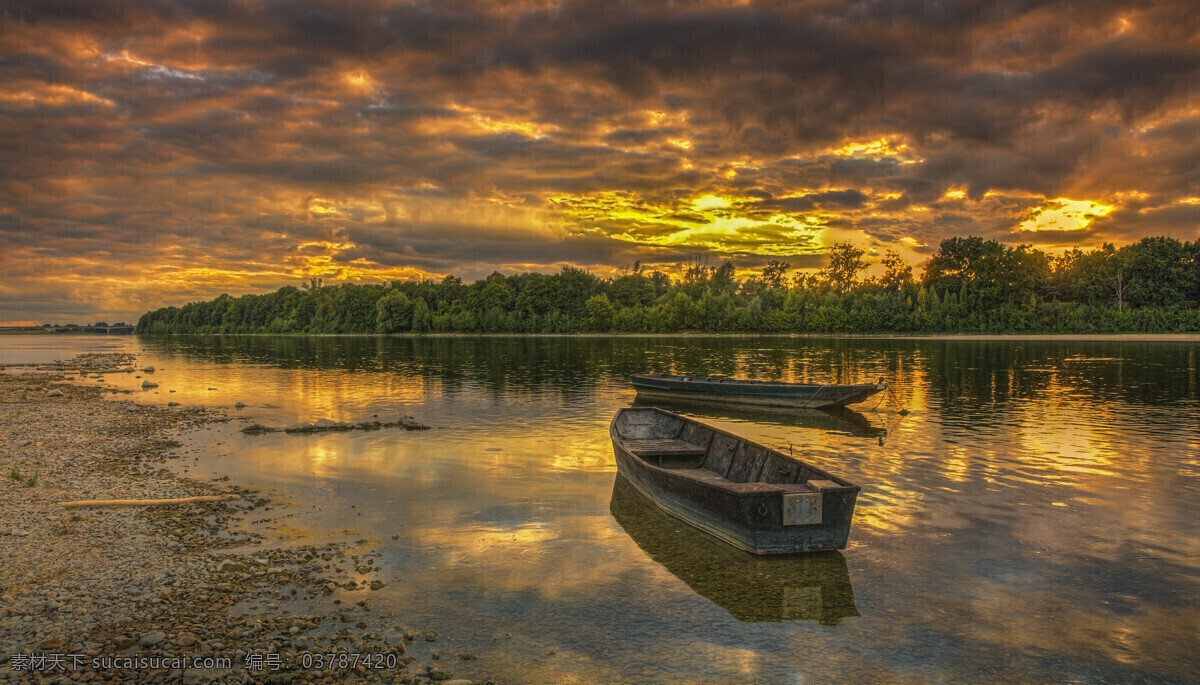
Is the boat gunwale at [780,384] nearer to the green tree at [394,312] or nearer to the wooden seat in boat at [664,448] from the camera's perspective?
the wooden seat in boat at [664,448]

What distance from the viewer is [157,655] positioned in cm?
A: 811

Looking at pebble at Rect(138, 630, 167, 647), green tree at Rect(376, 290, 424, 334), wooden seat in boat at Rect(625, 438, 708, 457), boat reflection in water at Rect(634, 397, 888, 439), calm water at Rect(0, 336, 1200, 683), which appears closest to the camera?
pebble at Rect(138, 630, 167, 647)

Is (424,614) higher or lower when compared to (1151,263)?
lower

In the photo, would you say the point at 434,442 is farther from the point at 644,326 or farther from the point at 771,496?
the point at 644,326

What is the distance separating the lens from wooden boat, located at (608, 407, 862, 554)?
12203 mm

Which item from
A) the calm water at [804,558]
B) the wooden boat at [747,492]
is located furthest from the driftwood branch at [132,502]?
the wooden boat at [747,492]

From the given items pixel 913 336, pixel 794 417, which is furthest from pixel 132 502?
pixel 913 336

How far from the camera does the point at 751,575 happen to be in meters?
→ 11.9

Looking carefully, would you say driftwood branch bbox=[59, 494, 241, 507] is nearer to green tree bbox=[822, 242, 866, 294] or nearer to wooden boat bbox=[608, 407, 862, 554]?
wooden boat bbox=[608, 407, 862, 554]

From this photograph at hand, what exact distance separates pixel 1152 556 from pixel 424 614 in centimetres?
1363

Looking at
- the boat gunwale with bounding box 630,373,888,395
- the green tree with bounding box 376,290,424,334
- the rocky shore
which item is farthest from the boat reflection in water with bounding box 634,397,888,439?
the green tree with bounding box 376,290,424,334

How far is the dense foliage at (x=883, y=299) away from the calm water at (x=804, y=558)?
12099 cm

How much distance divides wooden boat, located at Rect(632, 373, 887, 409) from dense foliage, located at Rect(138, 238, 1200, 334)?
118 m

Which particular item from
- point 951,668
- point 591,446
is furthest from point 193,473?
point 951,668
